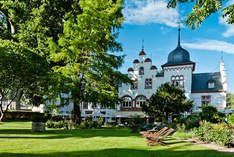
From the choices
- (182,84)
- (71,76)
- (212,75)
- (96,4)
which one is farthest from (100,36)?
(212,75)

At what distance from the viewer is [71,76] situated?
20.4 m

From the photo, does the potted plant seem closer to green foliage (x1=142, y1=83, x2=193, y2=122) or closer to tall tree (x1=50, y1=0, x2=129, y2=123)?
tall tree (x1=50, y1=0, x2=129, y2=123)

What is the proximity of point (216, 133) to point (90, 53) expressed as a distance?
48.1 ft

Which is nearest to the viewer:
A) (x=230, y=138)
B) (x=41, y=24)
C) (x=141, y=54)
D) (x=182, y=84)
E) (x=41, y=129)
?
(x=230, y=138)

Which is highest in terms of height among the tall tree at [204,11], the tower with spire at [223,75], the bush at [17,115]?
the tall tree at [204,11]

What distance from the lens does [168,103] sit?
2641 cm

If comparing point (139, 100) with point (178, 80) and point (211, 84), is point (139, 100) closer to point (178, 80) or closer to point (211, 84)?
point (178, 80)

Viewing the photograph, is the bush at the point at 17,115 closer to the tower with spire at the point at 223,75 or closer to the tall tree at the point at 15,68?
the tall tree at the point at 15,68

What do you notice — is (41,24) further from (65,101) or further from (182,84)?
(182,84)

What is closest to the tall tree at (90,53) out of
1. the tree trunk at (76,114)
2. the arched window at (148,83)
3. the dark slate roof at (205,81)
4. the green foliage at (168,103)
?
the tree trunk at (76,114)

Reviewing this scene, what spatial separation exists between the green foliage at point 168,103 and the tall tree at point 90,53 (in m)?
7.52

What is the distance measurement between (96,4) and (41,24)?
6557mm

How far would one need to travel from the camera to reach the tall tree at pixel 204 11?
11.5m

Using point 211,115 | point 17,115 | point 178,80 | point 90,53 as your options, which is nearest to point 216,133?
point 211,115
